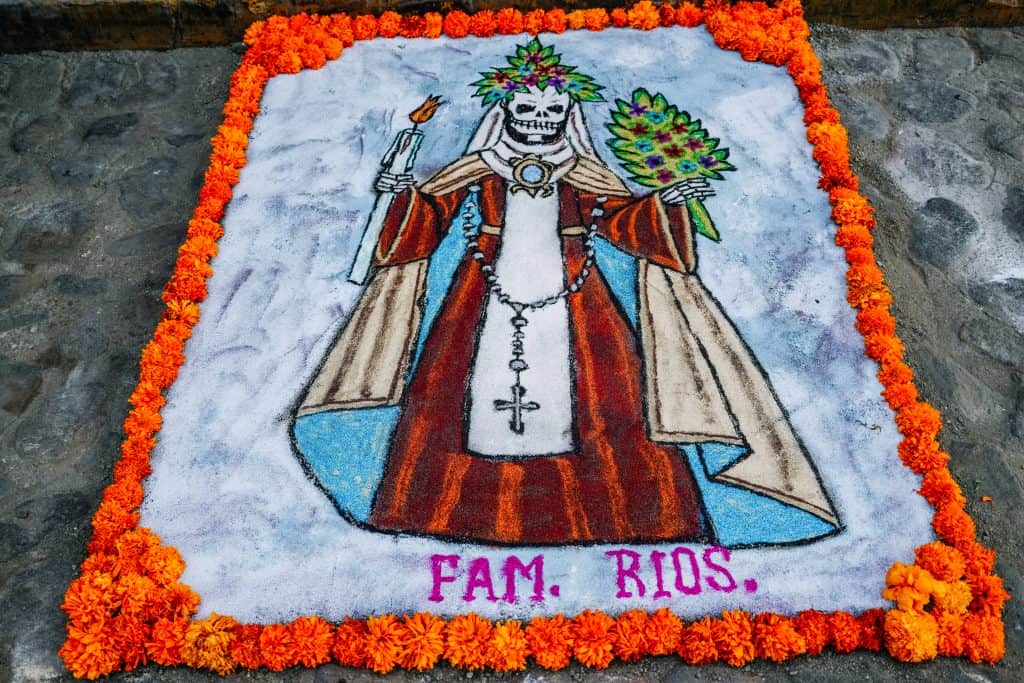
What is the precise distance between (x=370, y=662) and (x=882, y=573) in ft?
6.30

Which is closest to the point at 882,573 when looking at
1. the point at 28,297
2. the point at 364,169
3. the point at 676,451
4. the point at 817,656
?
the point at 817,656

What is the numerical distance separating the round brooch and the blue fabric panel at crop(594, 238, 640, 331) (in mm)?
436

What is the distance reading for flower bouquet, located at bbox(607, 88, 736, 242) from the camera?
4.98 metres

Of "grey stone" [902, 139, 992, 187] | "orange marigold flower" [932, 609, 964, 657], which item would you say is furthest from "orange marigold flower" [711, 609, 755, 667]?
"grey stone" [902, 139, 992, 187]

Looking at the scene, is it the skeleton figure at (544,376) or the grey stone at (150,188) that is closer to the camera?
the skeleton figure at (544,376)

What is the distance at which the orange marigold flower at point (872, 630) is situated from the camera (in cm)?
345

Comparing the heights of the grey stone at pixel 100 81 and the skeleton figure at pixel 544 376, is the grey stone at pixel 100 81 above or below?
above

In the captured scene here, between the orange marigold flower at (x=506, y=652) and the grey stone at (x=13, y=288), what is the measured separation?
10.0 ft

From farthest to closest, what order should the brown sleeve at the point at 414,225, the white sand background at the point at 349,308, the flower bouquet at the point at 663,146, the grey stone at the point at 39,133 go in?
the grey stone at the point at 39,133 → the flower bouquet at the point at 663,146 → the brown sleeve at the point at 414,225 → the white sand background at the point at 349,308

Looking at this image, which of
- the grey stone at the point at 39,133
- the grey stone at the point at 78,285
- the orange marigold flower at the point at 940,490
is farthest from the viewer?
the grey stone at the point at 39,133

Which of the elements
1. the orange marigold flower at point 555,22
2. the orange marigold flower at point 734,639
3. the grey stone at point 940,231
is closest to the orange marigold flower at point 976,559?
the orange marigold flower at point 734,639

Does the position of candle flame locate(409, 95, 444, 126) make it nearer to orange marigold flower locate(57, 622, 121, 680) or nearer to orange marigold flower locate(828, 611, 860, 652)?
orange marigold flower locate(57, 622, 121, 680)

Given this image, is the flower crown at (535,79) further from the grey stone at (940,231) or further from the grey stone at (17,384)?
the grey stone at (17,384)

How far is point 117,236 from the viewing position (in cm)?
508
